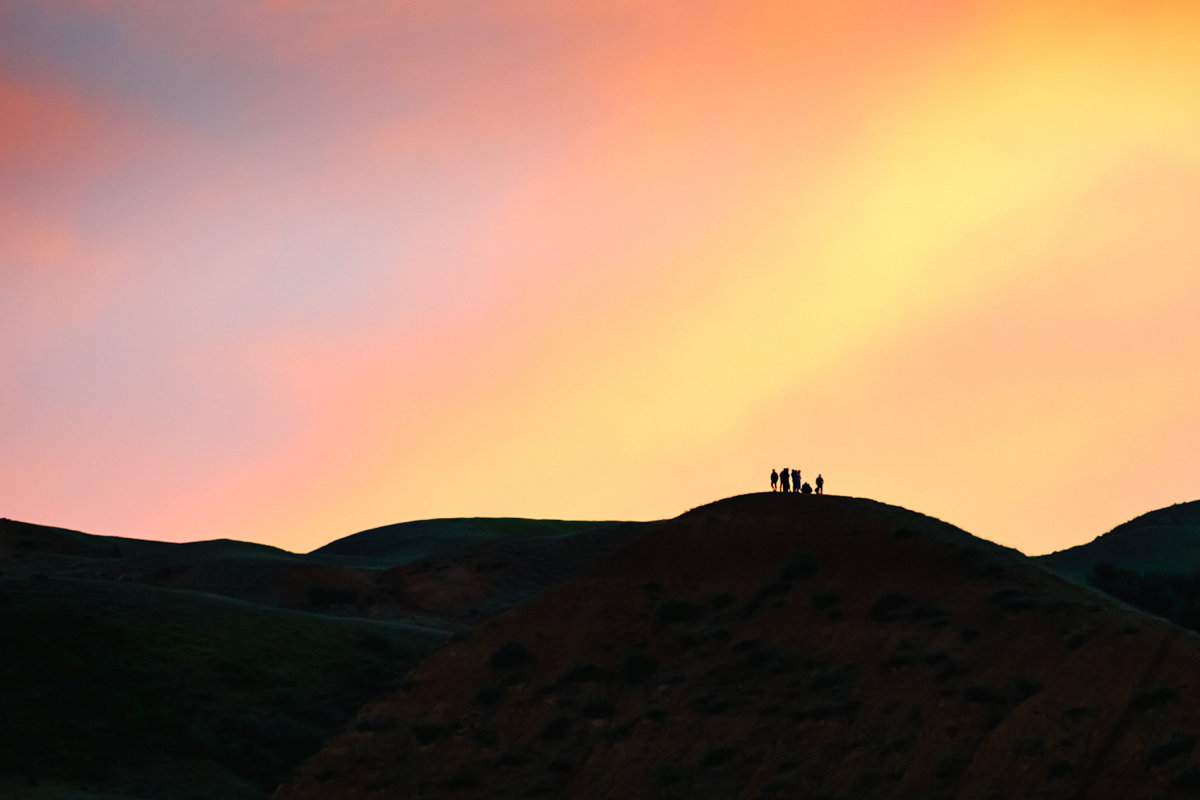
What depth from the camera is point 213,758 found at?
6412 centimetres

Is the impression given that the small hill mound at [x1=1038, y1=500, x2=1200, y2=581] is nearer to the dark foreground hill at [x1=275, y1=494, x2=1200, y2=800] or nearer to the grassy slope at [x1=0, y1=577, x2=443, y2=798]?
the dark foreground hill at [x1=275, y1=494, x2=1200, y2=800]

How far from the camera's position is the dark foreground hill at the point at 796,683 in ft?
143

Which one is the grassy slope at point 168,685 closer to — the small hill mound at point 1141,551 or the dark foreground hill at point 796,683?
the dark foreground hill at point 796,683

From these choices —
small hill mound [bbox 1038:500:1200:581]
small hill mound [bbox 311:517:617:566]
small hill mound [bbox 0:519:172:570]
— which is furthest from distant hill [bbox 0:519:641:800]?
small hill mound [bbox 1038:500:1200:581]

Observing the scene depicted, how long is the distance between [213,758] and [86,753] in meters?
5.31

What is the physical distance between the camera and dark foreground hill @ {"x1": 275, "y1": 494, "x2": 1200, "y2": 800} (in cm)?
4366

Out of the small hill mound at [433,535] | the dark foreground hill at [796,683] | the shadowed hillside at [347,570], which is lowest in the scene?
the dark foreground hill at [796,683]

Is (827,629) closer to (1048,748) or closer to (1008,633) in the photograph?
(1008,633)

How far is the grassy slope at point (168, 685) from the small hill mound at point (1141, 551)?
67.8m

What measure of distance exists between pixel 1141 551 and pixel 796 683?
91849 millimetres

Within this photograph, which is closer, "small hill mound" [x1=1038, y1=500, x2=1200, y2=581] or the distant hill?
the distant hill

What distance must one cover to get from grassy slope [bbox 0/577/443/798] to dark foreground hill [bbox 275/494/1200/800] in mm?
8752

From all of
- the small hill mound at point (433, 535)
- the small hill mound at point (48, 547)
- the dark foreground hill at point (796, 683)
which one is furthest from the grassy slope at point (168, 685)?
the small hill mound at point (433, 535)

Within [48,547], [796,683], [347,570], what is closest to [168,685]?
[796,683]
